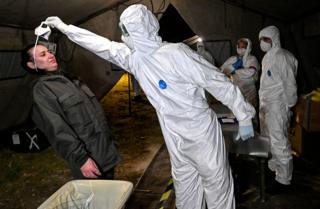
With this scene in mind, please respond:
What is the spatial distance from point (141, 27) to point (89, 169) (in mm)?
919

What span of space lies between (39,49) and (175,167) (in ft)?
3.94

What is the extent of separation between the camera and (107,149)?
6.44 feet

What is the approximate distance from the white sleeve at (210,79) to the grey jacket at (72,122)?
66cm

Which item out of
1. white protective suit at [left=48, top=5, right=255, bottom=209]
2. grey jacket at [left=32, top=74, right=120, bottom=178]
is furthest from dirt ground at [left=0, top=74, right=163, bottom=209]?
white protective suit at [left=48, top=5, right=255, bottom=209]

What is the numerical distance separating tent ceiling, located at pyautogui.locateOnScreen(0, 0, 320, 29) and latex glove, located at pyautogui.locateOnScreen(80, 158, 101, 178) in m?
2.42

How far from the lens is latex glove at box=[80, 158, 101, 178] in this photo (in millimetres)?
1758

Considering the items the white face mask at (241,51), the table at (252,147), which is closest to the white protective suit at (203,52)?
the white face mask at (241,51)

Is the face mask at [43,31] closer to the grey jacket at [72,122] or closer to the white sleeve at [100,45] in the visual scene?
the white sleeve at [100,45]

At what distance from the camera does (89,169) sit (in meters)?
1.76

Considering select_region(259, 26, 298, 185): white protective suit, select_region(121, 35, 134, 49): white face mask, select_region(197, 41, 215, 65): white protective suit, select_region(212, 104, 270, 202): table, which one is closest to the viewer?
select_region(121, 35, 134, 49): white face mask

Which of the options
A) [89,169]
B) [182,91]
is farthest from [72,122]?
[182,91]

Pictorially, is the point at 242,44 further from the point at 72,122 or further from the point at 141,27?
the point at 72,122

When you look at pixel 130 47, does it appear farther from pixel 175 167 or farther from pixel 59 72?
pixel 175 167

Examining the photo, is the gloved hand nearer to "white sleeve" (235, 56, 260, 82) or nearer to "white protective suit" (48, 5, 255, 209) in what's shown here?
"white protective suit" (48, 5, 255, 209)
